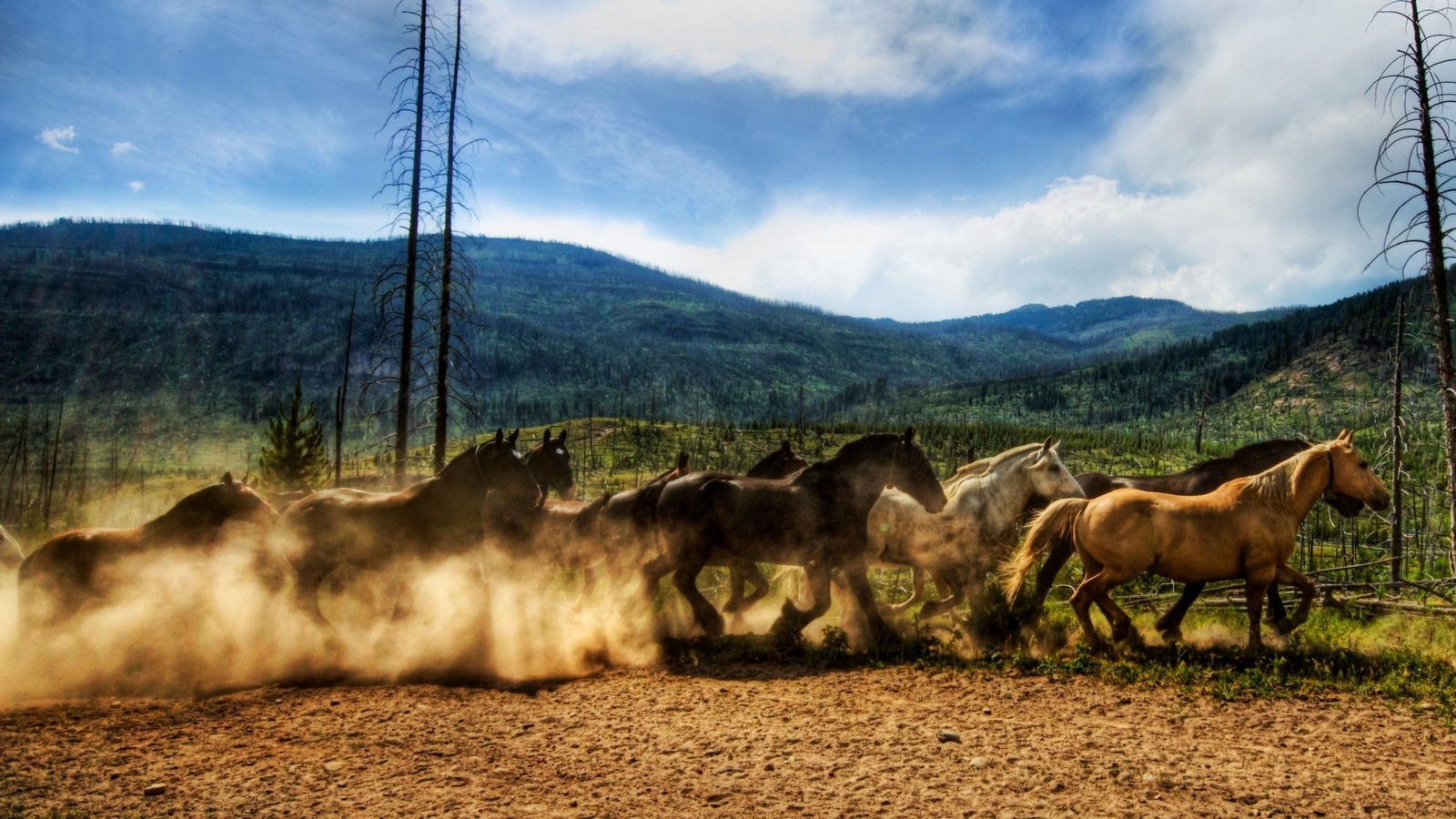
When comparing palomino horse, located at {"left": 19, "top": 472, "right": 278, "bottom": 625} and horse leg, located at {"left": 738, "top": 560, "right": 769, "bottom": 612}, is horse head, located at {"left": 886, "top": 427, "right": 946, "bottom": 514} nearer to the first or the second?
horse leg, located at {"left": 738, "top": 560, "right": 769, "bottom": 612}

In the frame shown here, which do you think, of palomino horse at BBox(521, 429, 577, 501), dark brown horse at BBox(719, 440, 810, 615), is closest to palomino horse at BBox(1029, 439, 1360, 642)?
dark brown horse at BBox(719, 440, 810, 615)

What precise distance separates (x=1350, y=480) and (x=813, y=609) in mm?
6077

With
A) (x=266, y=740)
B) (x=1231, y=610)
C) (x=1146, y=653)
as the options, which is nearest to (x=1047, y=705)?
(x=1146, y=653)

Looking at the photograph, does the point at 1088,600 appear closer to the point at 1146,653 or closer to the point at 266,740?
the point at 1146,653

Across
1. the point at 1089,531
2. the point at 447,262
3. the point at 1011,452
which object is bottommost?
the point at 1089,531

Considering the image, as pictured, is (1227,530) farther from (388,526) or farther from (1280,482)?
(388,526)

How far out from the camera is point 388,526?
9.37 meters

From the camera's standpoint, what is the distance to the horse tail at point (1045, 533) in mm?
9023

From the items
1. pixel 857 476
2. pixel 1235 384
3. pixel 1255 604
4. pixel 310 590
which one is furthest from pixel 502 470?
pixel 1235 384

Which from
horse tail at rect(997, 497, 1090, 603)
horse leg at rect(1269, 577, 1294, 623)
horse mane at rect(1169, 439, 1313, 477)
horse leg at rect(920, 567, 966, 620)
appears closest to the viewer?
horse leg at rect(1269, 577, 1294, 623)

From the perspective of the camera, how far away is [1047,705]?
6.89m

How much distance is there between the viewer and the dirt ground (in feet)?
16.6

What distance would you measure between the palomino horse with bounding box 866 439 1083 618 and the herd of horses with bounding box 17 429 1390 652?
3 centimetres

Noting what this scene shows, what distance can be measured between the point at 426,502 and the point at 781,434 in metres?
77.3
